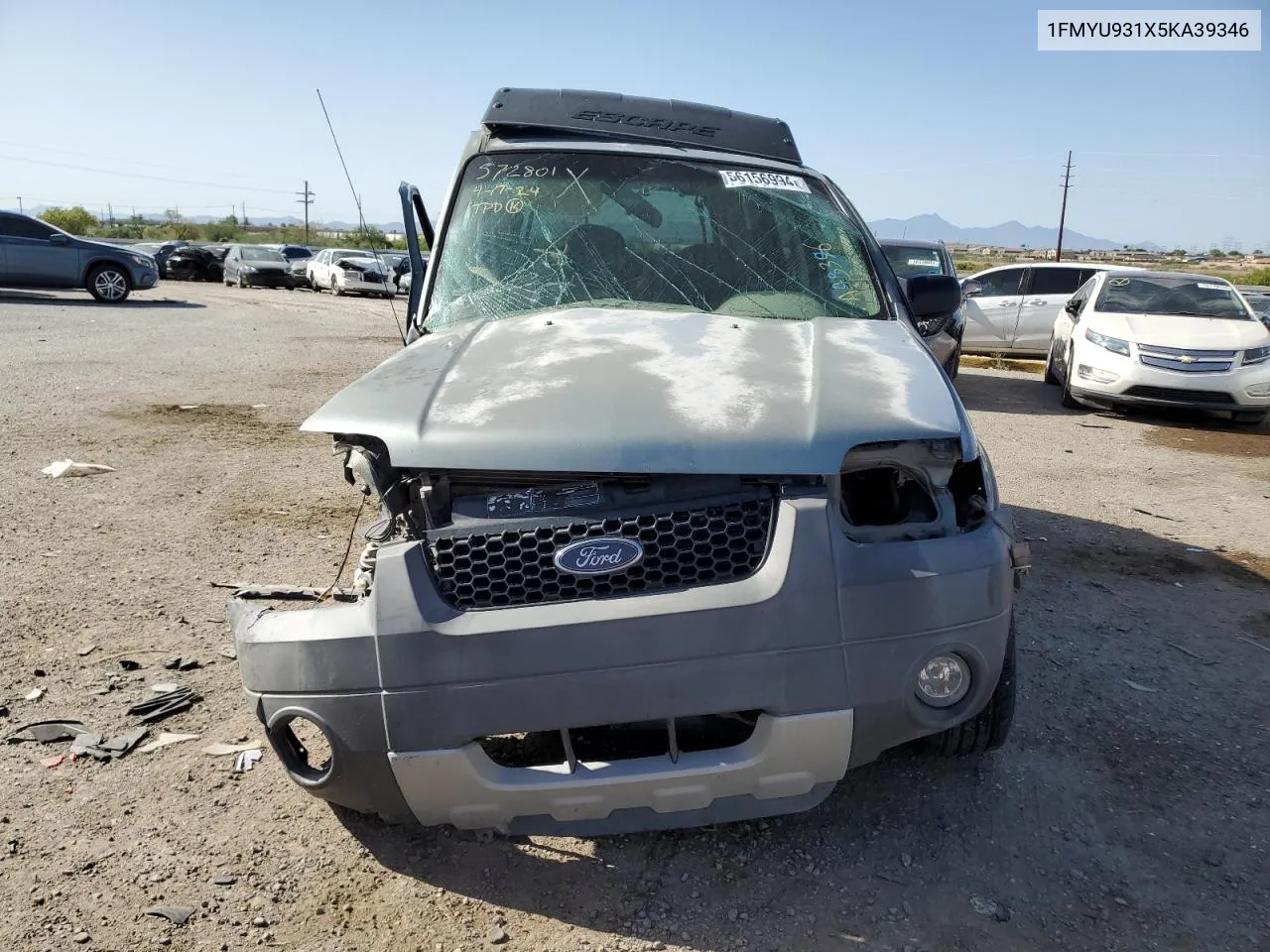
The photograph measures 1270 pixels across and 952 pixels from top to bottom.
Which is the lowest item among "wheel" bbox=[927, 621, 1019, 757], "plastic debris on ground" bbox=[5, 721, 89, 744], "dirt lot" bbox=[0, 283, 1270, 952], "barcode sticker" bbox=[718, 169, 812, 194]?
"dirt lot" bbox=[0, 283, 1270, 952]

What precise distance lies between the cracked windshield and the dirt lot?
1657 mm

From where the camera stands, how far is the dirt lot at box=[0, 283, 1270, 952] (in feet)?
8.01

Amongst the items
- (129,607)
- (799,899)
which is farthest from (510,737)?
(129,607)

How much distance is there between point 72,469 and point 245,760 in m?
4.25

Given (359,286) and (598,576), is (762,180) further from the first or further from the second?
(359,286)

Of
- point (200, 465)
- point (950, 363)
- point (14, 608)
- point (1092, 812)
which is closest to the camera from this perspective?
point (1092, 812)

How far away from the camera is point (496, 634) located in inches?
88.7

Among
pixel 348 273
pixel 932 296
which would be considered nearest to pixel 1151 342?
pixel 932 296

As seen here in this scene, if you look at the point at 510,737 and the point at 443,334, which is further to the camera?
the point at 443,334

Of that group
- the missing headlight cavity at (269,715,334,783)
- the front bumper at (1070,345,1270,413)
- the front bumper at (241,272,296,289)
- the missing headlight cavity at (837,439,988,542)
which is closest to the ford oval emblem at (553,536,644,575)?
the missing headlight cavity at (837,439,988,542)

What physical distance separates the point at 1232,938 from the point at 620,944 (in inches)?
56.9

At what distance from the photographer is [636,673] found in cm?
226

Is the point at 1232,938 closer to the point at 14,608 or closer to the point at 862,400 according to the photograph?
the point at 862,400

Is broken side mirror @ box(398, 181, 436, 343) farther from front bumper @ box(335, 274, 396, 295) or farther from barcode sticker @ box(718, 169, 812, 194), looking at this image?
front bumper @ box(335, 274, 396, 295)
